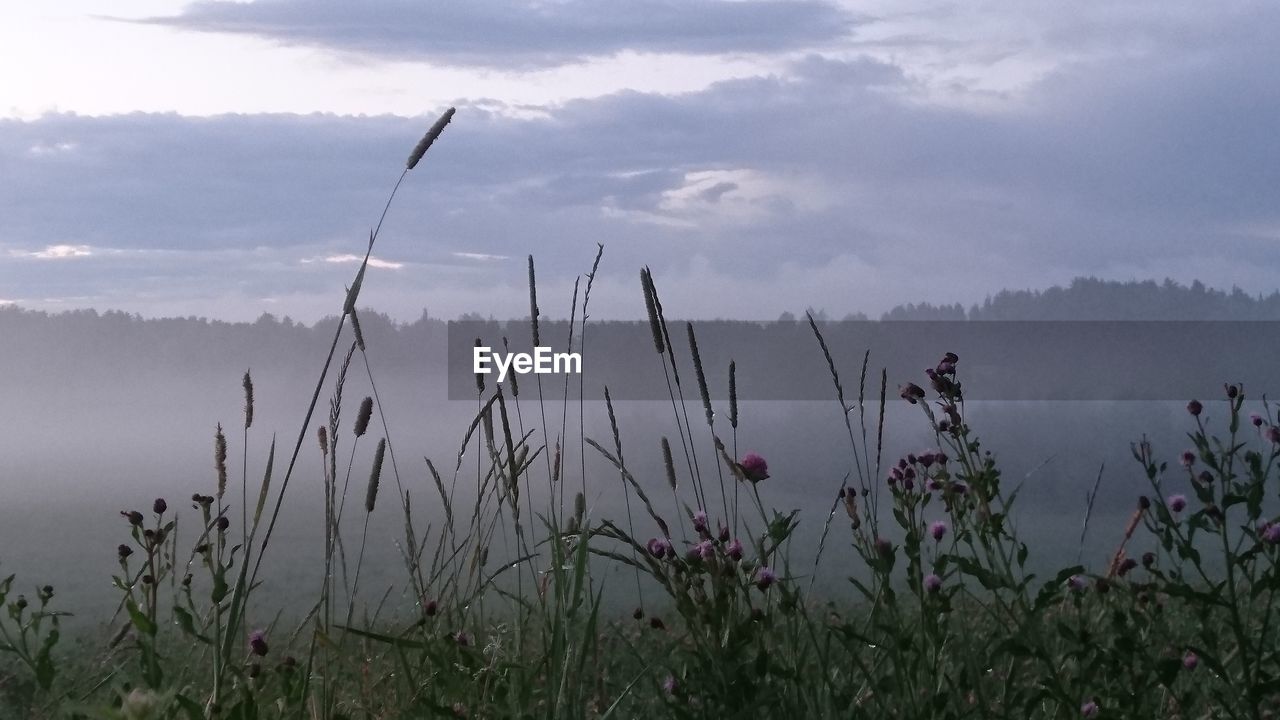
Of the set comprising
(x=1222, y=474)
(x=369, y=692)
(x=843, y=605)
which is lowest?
(x=843, y=605)

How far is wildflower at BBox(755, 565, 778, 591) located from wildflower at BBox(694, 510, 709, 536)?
0.14m

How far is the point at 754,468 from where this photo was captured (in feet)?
7.02

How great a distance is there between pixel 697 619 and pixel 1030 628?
65 centimetres

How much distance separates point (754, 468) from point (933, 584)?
44cm

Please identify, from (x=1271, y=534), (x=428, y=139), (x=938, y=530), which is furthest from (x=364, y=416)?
(x=1271, y=534)

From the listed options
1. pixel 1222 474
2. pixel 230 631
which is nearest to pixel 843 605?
pixel 1222 474

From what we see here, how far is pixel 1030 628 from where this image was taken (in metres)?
2.01

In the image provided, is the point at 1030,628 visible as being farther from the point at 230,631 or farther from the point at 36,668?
the point at 36,668

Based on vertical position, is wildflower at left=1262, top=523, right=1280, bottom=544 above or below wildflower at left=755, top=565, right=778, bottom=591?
above

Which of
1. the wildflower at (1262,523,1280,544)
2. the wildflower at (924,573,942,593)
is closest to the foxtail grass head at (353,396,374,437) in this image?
the wildflower at (924,573,942,593)

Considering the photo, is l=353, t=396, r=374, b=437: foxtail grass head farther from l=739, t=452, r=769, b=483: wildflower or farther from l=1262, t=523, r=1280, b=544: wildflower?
l=1262, t=523, r=1280, b=544: wildflower

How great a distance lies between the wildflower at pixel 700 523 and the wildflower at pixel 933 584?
18.8 inches

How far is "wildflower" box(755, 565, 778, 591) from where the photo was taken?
2052 millimetres

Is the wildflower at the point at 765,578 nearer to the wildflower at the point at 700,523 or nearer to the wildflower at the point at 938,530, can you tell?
the wildflower at the point at 700,523
